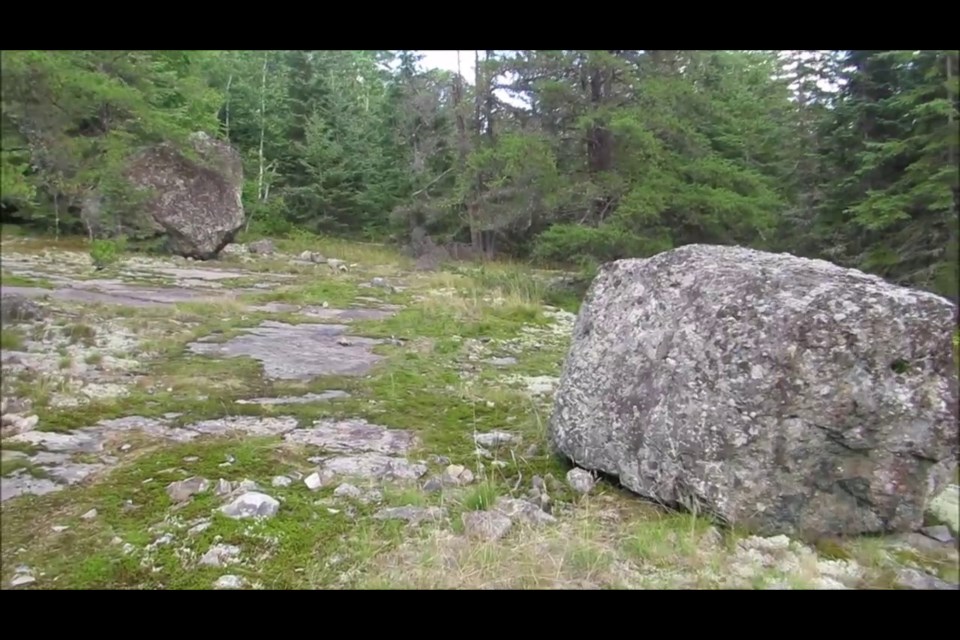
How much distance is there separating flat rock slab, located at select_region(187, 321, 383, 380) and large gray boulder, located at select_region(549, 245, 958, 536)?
3341mm

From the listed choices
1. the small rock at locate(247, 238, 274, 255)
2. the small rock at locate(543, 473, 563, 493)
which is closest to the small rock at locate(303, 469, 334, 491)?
the small rock at locate(543, 473, 563, 493)

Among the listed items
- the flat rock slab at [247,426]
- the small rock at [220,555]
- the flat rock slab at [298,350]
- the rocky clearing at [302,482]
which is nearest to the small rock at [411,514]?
the rocky clearing at [302,482]

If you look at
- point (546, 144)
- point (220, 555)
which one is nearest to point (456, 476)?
point (220, 555)

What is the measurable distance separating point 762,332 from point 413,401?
284 centimetres

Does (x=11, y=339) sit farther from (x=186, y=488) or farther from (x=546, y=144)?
(x=546, y=144)

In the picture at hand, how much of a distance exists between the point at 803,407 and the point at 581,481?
123 centimetres

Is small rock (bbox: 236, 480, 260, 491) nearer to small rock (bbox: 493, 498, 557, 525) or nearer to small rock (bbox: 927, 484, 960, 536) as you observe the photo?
small rock (bbox: 493, 498, 557, 525)

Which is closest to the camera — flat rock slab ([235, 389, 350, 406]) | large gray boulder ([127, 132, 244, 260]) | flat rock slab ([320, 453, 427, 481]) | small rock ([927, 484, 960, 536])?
small rock ([927, 484, 960, 536])

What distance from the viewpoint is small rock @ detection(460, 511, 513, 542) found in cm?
273

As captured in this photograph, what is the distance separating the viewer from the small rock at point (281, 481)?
3.26 metres

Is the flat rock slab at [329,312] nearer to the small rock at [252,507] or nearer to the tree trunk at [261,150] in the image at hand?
the small rock at [252,507]
